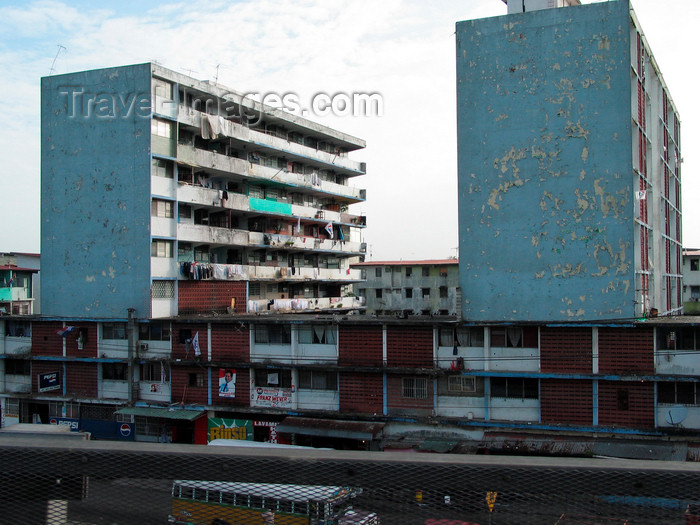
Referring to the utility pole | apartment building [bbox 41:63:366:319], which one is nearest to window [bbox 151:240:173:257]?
apartment building [bbox 41:63:366:319]

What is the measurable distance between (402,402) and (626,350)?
7.08m

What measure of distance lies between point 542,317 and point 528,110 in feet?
21.8

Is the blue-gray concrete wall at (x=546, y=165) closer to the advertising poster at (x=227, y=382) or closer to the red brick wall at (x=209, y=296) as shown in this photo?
the advertising poster at (x=227, y=382)

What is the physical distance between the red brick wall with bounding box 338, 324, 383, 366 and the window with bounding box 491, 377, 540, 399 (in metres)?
3.82

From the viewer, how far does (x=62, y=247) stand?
25.7 meters

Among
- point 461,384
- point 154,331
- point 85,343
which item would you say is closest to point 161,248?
point 154,331

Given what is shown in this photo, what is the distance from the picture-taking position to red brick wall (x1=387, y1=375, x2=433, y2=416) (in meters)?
19.6

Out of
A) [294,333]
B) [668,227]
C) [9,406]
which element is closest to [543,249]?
[294,333]

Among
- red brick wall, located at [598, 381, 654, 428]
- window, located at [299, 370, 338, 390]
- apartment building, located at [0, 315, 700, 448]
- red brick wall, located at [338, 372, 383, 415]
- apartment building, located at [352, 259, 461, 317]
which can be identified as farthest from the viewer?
apartment building, located at [352, 259, 461, 317]

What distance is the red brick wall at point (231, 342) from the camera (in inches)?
856

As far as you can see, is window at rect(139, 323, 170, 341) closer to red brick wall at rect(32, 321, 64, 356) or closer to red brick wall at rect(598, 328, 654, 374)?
red brick wall at rect(32, 321, 64, 356)

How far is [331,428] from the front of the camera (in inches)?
763

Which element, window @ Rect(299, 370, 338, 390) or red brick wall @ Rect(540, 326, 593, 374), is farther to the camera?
window @ Rect(299, 370, 338, 390)

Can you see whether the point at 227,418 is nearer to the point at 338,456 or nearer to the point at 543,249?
the point at 543,249
